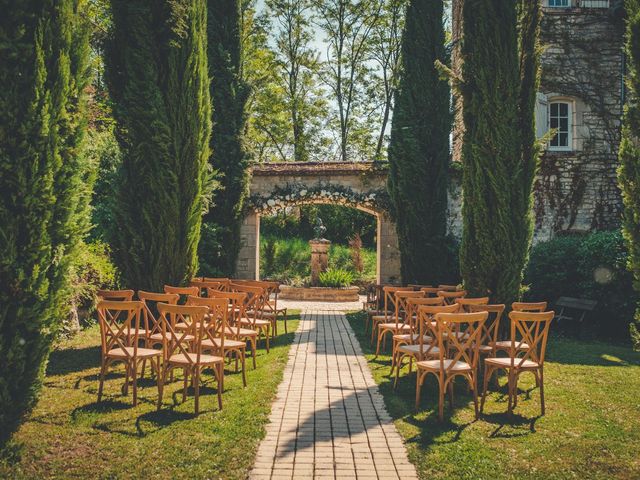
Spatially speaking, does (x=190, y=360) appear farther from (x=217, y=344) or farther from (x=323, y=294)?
(x=323, y=294)

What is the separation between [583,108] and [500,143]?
8797mm

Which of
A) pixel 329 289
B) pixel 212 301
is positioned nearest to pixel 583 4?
pixel 329 289

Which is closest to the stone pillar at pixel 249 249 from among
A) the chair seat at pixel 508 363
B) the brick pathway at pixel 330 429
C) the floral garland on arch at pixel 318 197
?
the floral garland on arch at pixel 318 197

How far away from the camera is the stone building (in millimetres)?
13039

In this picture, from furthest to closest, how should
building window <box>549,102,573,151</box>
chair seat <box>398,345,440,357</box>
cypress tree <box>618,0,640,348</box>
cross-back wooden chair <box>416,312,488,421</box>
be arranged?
building window <box>549,102,573,151</box> < chair seat <box>398,345,440,357</box> < cross-back wooden chair <box>416,312,488,421</box> < cypress tree <box>618,0,640,348</box>

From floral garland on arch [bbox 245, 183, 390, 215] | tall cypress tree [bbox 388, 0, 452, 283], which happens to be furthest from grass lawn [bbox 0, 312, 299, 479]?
floral garland on arch [bbox 245, 183, 390, 215]

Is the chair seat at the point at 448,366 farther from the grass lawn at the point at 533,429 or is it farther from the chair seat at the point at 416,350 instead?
the grass lawn at the point at 533,429

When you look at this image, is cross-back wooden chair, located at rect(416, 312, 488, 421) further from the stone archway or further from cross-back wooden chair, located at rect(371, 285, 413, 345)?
the stone archway

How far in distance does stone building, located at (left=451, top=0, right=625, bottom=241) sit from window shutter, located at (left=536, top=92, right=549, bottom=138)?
26 millimetres

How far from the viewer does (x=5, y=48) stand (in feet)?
12.0

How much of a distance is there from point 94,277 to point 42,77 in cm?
696

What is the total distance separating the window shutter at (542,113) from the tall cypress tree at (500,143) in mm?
7313

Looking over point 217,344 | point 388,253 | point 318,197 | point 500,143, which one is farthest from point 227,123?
point 217,344

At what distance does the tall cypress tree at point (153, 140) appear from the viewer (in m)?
7.27
